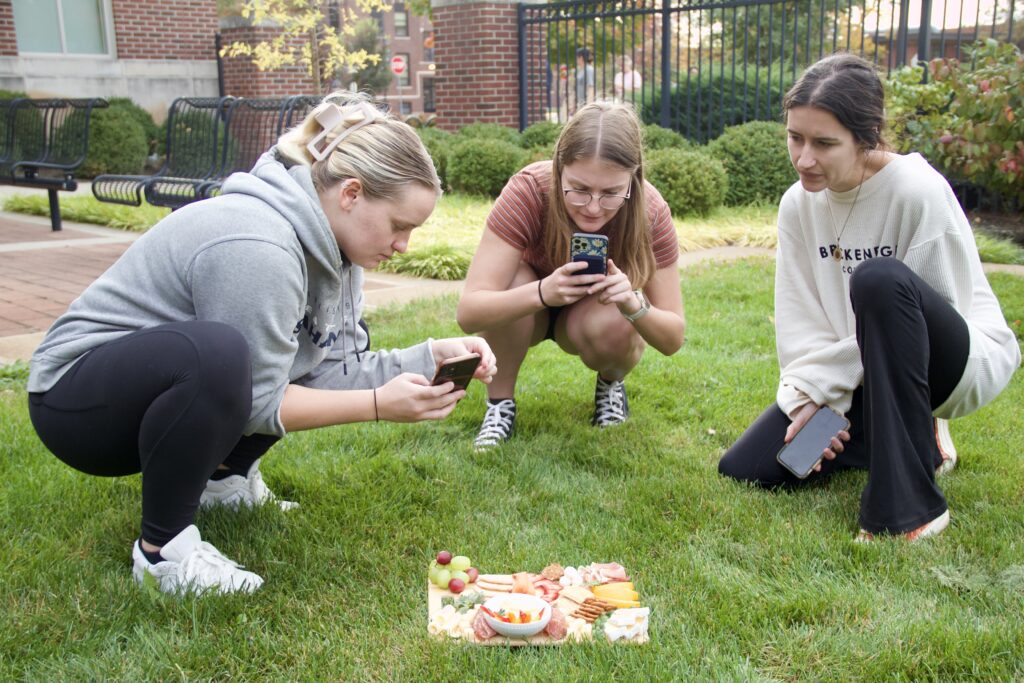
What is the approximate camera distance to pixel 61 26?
15250 mm

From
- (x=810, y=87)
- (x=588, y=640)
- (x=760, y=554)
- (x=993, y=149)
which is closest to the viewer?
(x=588, y=640)

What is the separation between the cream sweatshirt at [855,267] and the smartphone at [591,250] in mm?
607

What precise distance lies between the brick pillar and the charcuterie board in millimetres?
10707

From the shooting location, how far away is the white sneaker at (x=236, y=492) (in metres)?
2.58

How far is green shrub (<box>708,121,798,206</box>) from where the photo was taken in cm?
973

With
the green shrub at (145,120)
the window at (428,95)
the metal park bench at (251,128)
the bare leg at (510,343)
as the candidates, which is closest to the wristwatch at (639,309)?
the bare leg at (510,343)

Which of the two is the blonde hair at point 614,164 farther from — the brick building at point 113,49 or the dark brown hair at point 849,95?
the brick building at point 113,49

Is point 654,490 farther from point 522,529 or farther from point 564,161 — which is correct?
point 564,161

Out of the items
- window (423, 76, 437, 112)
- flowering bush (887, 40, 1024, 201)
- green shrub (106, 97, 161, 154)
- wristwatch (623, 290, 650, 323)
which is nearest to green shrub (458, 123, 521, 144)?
flowering bush (887, 40, 1024, 201)

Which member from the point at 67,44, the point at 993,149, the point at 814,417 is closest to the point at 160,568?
the point at 814,417

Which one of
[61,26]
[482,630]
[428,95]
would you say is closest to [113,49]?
[61,26]

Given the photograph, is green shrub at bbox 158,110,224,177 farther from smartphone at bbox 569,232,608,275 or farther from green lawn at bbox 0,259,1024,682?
smartphone at bbox 569,232,608,275

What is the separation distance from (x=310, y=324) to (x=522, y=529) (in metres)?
0.79

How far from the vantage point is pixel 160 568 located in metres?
2.19
